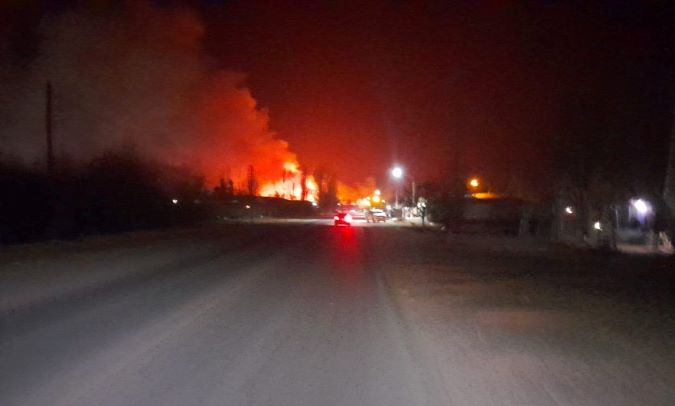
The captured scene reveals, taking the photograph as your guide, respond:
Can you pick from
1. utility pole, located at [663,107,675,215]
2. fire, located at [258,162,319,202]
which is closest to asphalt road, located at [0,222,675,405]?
utility pole, located at [663,107,675,215]

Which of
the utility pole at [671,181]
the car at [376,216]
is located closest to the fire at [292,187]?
the car at [376,216]

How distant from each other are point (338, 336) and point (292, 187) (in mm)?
144941

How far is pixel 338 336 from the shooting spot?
1288 cm

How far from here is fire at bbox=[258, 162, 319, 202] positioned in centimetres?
14202

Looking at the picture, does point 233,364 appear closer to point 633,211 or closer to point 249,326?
point 249,326

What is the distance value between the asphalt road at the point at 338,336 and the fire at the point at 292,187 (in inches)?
4532

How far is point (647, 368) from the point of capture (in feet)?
33.3

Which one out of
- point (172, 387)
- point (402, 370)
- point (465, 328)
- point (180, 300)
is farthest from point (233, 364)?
point (180, 300)

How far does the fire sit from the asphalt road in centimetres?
11512

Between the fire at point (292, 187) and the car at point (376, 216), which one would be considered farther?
the fire at point (292, 187)

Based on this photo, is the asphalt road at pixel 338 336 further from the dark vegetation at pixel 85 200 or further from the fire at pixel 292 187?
the fire at pixel 292 187

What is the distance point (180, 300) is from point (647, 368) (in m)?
10.2

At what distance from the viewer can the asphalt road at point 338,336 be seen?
9.01m

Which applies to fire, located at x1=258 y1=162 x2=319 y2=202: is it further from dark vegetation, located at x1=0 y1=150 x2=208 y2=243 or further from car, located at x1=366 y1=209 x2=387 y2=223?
dark vegetation, located at x1=0 y1=150 x2=208 y2=243
